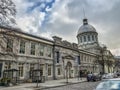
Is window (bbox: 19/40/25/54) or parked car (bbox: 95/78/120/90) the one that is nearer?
parked car (bbox: 95/78/120/90)

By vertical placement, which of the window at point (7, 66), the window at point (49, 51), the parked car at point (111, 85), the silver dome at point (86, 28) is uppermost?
the silver dome at point (86, 28)

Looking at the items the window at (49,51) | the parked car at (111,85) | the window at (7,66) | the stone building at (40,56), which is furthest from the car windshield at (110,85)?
the window at (49,51)

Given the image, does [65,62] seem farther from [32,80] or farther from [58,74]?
[32,80]

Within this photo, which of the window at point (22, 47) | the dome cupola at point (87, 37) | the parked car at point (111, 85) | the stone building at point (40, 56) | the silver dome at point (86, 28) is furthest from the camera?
the silver dome at point (86, 28)

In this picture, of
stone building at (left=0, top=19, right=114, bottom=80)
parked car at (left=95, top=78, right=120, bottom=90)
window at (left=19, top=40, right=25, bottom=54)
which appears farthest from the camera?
window at (left=19, top=40, right=25, bottom=54)

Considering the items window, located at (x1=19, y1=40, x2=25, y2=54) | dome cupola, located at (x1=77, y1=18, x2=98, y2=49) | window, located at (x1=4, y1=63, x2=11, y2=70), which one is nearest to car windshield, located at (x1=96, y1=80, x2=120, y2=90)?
window, located at (x1=4, y1=63, x2=11, y2=70)

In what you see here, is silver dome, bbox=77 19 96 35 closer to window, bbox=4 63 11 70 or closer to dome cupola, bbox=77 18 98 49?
dome cupola, bbox=77 18 98 49

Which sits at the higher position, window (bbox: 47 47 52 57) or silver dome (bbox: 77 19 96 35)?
silver dome (bbox: 77 19 96 35)

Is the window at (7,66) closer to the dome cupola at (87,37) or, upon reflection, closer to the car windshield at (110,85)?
the car windshield at (110,85)

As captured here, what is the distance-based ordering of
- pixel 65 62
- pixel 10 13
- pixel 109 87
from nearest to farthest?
pixel 109 87 → pixel 10 13 → pixel 65 62

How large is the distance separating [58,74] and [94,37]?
4229 cm

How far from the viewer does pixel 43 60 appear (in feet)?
110

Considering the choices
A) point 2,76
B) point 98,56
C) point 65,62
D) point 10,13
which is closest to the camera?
point 10,13

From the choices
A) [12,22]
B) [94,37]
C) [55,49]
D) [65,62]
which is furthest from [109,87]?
[94,37]
